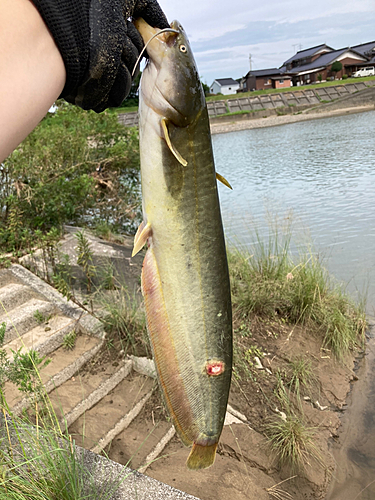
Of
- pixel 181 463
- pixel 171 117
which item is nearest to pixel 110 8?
pixel 171 117

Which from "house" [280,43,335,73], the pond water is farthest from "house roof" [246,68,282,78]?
the pond water

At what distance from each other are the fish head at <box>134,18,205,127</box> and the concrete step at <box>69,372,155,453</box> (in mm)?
2842

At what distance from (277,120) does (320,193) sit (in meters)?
24.7

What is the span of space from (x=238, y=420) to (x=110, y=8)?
3.59 meters

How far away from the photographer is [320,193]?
37.7 feet

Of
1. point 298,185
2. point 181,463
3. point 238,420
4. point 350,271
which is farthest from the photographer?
point 298,185

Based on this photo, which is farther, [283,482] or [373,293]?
[373,293]

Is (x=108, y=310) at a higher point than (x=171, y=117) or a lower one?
lower

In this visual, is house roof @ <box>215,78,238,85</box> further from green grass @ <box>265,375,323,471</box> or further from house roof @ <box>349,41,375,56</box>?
green grass @ <box>265,375,323,471</box>

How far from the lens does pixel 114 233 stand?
25.6 ft

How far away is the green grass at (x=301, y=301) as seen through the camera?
5094 mm

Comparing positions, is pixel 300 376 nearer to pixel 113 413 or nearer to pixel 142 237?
pixel 113 413

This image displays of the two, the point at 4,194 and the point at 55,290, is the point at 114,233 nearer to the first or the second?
the point at 4,194

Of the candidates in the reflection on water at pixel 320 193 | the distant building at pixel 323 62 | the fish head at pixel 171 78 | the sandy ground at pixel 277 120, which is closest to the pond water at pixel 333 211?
the reflection on water at pixel 320 193
